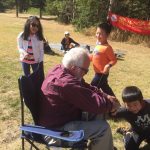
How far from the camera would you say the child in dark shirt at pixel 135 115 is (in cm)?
441

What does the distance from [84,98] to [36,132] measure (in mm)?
574

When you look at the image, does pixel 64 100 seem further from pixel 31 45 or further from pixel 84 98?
pixel 31 45

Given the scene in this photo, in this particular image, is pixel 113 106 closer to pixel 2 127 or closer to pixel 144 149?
pixel 144 149

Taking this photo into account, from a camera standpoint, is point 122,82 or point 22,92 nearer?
point 22,92

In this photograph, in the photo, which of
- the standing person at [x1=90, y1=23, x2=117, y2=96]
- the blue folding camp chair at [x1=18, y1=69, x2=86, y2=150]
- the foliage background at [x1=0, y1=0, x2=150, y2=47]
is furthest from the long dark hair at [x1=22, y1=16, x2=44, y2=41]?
the foliage background at [x1=0, y1=0, x2=150, y2=47]

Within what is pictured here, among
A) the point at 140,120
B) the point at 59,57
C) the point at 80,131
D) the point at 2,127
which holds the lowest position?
the point at 59,57

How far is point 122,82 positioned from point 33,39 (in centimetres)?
334

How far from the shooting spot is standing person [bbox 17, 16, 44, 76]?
262 inches

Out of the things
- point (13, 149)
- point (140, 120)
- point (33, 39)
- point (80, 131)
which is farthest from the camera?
point (33, 39)

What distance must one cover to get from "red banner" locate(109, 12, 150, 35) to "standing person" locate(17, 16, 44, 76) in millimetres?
12974

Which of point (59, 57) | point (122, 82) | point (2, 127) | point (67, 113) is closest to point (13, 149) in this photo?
point (2, 127)

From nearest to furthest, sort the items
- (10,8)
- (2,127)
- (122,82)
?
(2,127) < (122,82) < (10,8)

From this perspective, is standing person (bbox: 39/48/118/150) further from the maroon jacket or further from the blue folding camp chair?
the blue folding camp chair

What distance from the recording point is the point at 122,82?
9359mm
